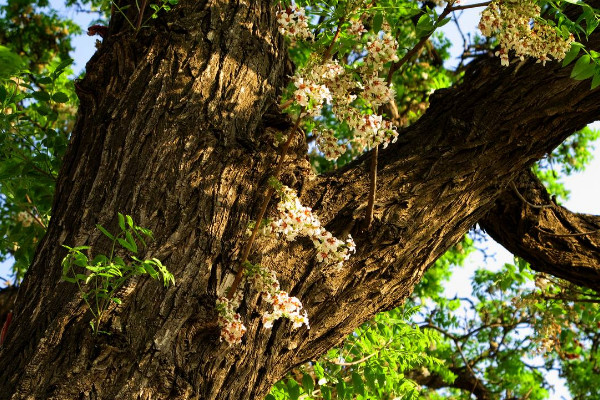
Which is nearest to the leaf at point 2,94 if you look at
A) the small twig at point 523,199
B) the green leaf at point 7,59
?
the green leaf at point 7,59

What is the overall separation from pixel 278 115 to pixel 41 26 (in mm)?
7945

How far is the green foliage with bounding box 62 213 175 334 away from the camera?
6.43ft

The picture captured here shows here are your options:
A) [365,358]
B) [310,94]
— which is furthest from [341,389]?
[310,94]

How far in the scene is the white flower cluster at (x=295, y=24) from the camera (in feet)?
8.17

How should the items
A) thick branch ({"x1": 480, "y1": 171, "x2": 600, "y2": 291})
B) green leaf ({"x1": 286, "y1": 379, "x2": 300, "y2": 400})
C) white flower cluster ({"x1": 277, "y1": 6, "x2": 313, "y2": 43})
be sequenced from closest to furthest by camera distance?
white flower cluster ({"x1": 277, "y1": 6, "x2": 313, "y2": 43}) → green leaf ({"x1": 286, "y1": 379, "x2": 300, "y2": 400}) → thick branch ({"x1": 480, "y1": 171, "x2": 600, "y2": 291})

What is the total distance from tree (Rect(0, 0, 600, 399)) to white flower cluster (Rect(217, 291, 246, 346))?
4 centimetres

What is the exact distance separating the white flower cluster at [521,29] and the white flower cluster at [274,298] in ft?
3.69

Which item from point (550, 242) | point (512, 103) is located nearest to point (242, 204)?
point (512, 103)

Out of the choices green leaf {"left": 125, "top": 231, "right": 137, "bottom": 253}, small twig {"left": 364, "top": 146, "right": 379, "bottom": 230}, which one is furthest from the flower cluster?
green leaf {"left": 125, "top": 231, "right": 137, "bottom": 253}

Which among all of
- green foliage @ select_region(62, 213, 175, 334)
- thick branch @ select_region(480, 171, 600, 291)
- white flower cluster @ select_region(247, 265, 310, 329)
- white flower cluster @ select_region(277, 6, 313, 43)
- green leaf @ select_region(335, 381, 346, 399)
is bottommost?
green foliage @ select_region(62, 213, 175, 334)

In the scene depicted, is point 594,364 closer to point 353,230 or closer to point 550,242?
point 550,242

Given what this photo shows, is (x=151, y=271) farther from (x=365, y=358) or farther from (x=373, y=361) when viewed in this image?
(x=373, y=361)

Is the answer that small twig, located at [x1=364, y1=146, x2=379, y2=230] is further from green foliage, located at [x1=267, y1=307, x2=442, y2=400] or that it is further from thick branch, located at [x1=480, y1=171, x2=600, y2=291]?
thick branch, located at [x1=480, y1=171, x2=600, y2=291]

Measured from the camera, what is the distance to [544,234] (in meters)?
3.79
